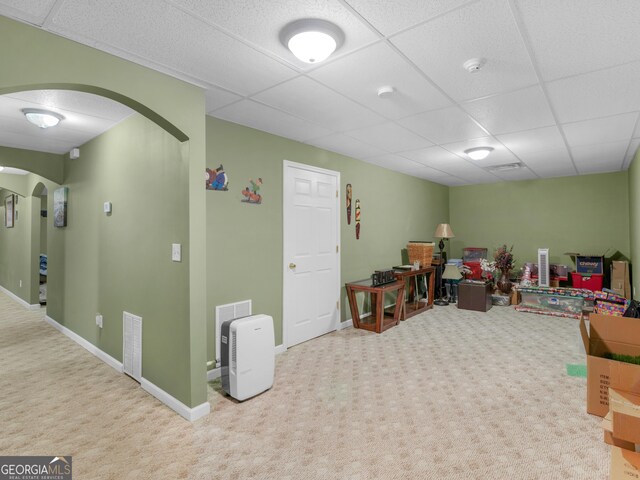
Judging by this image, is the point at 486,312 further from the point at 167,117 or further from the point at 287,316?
the point at 167,117

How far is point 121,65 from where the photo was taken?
6.93 ft

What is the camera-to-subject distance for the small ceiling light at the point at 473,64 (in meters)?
2.15

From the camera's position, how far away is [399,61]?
7.16 ft

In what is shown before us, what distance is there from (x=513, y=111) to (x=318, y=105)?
177 centimetres

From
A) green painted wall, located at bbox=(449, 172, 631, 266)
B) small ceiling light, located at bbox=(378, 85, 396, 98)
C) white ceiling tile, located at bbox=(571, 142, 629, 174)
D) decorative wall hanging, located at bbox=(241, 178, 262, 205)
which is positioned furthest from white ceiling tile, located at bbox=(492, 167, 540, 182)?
decorative wall hanging, located at bbox=(241, 178, 262, 205)

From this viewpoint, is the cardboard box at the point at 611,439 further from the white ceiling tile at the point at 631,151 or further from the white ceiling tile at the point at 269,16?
the white ceiling tile at the point at 631,151

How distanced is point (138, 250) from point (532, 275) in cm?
669

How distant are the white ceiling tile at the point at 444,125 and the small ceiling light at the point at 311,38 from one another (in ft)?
5.12

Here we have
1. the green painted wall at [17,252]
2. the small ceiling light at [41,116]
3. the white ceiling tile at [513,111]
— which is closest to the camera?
the white ceiling tile at [513,111]

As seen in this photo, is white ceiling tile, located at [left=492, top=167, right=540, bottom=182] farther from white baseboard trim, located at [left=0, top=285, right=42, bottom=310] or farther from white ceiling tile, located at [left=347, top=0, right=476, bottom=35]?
white baseboard trim, located at [left=0, top=285, right=42, bottom=310]

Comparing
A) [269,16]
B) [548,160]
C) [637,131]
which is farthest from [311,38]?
[548,160]

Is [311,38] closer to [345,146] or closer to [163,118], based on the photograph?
[163,118]

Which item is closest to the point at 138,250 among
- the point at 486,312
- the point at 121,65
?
the point at 121,65

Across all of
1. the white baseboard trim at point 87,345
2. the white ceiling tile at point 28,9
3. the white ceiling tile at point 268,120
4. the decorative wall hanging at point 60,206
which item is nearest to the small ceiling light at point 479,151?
the white ceiling tile at point 268,120
